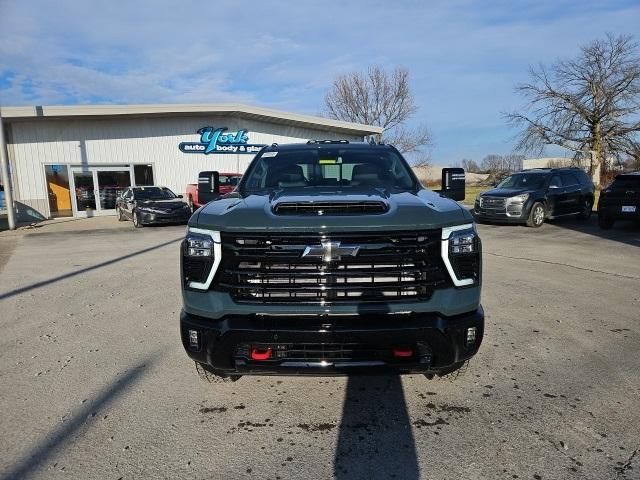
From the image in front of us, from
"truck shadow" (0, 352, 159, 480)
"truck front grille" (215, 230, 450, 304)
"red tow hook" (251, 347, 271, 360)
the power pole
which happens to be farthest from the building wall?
"red tow hook" (251, 347, 271, 360)

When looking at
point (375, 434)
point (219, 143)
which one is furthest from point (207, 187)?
point (219, 143)

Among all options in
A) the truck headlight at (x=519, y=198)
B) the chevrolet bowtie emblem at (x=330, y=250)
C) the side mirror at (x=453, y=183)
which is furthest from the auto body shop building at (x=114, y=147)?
the chevrolet bowtie emblem at (x=330, y=250)

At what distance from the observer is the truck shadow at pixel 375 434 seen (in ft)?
8.48

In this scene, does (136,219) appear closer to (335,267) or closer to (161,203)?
(161,203)

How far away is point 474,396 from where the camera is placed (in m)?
3.40

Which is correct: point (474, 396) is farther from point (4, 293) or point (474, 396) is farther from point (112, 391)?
point (4, 293)

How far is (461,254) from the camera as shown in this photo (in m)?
2.95

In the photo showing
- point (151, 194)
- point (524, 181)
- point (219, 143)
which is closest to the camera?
point (524, 181)

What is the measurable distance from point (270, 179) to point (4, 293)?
5061mm

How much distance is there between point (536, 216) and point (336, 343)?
13312 mm

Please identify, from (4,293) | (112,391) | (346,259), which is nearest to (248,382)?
(112,391)

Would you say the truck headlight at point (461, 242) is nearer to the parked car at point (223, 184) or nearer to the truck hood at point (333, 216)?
the truck hood at point (333, 216)

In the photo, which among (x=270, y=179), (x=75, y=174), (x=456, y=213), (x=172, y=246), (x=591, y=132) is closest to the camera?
(x=456, y=213)

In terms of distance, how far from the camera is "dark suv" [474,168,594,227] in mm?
14203
